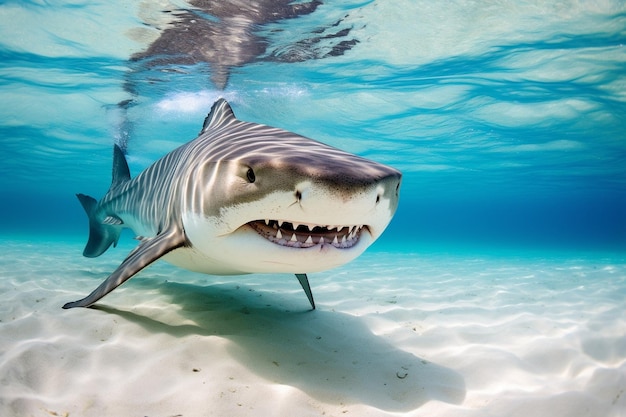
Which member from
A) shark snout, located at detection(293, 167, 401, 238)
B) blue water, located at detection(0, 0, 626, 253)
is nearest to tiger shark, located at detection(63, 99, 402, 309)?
shark snout, located at detection(293, 167, 401, 238)

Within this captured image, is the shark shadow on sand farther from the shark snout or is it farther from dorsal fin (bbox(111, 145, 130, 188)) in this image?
dorsal fin (bbox(111, 145, 130, 188))

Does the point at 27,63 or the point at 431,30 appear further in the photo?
the point at 27,63

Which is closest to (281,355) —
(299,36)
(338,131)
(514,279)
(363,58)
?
(514,279)

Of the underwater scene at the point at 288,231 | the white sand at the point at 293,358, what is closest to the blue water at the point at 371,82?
the underwater scene at the point at 288,231

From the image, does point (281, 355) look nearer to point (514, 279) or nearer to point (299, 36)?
point (514, 279)

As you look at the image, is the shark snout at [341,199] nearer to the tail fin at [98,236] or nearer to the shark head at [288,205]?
the shark head at [288,205]

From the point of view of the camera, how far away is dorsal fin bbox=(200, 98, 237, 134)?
14.5 ft

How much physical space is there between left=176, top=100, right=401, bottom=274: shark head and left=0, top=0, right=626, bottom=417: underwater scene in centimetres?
1

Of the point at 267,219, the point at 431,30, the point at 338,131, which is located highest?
the point at 431,30

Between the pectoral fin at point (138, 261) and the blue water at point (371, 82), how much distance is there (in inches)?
302

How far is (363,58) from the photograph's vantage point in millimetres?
11547

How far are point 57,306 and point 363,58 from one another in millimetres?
10589

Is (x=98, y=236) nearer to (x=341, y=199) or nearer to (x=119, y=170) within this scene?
(x=119, y=170)

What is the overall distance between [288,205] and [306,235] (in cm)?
33
